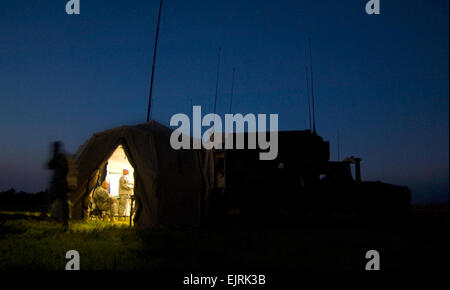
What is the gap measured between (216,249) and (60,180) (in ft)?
16.3

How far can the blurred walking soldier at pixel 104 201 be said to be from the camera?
12.3 meters

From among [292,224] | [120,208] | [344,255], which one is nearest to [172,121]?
[120,208]

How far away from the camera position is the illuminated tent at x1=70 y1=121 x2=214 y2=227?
1048cm

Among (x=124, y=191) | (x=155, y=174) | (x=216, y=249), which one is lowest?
(x=216, y=249)

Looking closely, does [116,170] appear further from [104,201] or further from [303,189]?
[303,189]

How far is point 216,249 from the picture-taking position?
6945 millimetres

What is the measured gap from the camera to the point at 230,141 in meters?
12.7

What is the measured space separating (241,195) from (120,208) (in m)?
4.76

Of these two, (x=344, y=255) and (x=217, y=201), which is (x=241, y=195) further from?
(x=344, y=255)

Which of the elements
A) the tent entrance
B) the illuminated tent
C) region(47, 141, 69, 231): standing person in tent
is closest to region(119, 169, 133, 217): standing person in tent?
the tent entrance

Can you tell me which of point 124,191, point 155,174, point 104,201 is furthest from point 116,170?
point 155,174

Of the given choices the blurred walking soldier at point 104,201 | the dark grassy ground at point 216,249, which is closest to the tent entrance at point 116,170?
the blurred walking soldier at point 104,201

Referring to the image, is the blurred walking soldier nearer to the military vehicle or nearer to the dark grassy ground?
the dark grassy ground

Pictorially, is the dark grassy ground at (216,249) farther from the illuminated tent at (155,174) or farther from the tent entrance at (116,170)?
the tent entrance at (116,170)
